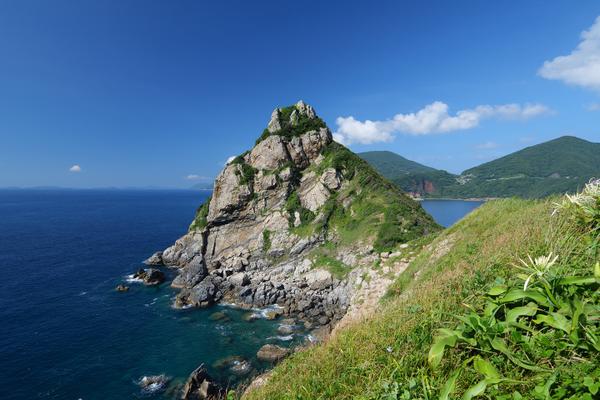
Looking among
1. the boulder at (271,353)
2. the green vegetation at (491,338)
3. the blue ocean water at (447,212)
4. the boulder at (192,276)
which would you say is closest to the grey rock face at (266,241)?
the boulder at (192,276)

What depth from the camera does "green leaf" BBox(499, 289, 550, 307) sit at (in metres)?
3.59

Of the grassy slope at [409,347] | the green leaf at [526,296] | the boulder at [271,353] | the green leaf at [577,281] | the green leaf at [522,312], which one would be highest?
the green leaf at [577,281]

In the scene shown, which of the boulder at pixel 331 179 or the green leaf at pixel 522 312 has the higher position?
the boulder at pixel 331 179

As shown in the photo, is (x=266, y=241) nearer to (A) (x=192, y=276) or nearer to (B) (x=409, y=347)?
(A) (x=192, y=276)

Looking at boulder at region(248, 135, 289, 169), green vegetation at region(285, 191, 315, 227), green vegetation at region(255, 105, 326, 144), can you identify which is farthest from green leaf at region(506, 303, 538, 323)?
green vegetation at region(255, 105, 326, 144)

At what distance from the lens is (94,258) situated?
60656 millimetres

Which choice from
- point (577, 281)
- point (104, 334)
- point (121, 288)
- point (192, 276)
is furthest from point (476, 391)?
point (121, 288)

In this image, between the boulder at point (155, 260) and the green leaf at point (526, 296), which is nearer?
the green leaf at point (526, 296)

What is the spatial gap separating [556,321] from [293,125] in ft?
215

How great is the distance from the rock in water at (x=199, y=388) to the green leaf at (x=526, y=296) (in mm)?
23671

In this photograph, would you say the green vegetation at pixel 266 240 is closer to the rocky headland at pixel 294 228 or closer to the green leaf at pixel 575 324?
the rocky headland at pixel 294 228

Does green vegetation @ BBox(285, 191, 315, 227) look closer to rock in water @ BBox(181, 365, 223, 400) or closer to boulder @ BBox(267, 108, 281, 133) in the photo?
boulder @ BBox(267, 108, 281, 133)

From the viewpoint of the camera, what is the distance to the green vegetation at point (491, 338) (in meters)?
3.13

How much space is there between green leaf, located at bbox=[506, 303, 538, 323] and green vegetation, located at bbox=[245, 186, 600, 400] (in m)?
0.01
